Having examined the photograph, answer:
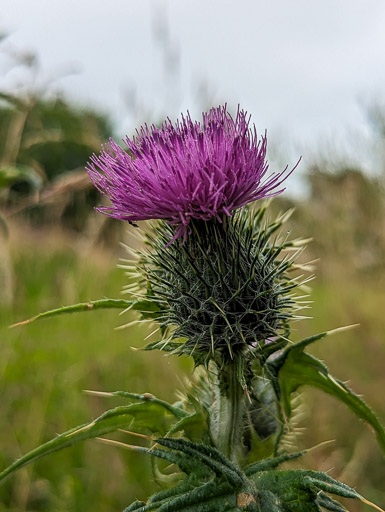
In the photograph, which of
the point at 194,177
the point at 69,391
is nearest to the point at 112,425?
the point at 194,177

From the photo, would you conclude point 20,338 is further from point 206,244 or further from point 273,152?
point 273,152

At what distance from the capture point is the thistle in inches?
58.3

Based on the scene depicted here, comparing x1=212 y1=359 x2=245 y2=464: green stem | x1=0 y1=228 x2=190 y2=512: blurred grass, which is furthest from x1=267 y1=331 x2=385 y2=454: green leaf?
x1=0 y1=228 x2=190 y2=512: blurred grass

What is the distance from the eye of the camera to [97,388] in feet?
17.3

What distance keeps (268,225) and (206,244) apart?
28cm

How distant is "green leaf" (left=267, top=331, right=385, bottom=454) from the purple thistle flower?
1.42 feet

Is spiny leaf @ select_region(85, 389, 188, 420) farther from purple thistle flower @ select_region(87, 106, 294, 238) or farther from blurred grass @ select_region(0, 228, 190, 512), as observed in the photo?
blurred grass @ select_region(0, 228, 190, 512)

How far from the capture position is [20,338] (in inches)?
210

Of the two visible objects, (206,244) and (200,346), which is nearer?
(200,346)

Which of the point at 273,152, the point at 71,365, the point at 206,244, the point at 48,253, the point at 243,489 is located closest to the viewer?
the point at 243,489

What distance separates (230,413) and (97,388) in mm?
3958

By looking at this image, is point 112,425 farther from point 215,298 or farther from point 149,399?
point 215,298

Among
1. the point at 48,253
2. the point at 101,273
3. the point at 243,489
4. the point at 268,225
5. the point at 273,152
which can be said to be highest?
the point at 273,152

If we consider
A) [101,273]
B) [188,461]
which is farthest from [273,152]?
[188,461]
